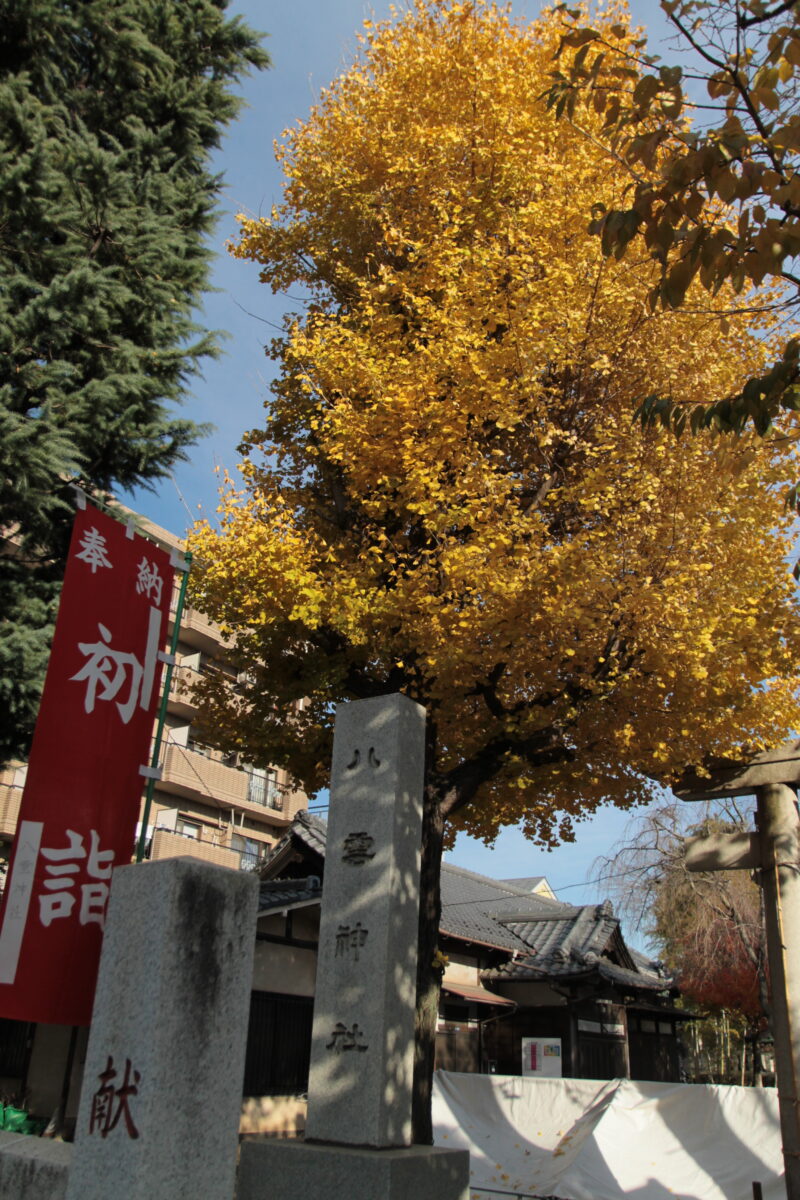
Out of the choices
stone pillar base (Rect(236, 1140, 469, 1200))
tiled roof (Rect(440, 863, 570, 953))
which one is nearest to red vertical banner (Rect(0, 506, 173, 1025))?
stone pillar base (Rect(236, 1140, 469, 1200))

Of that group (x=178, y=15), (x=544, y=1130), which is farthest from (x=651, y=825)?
(x=178, y=15)

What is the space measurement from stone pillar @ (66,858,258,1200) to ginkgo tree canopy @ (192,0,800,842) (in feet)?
15.0

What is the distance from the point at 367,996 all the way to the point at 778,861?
235 inches

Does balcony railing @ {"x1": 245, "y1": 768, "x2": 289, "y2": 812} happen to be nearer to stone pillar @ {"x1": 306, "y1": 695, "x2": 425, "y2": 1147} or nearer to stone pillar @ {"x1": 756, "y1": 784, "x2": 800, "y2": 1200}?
stone pillar @ {"x1": 756, "y1": 784, "x2": 800, "y2": 1200}

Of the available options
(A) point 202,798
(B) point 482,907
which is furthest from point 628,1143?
(A) point 202,798

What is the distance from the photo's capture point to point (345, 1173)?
5566mm

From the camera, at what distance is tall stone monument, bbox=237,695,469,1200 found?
5688 mm

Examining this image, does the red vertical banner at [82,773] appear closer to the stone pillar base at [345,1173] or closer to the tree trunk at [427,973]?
the stone pillar base at [345,1173]

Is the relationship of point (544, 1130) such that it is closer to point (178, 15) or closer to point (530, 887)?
point (178, 15)

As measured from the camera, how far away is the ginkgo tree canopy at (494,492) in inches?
334

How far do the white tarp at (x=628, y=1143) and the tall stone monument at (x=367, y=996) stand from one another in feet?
17.9

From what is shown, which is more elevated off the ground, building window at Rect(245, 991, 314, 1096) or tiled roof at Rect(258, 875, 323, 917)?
tiled roof at Rect(258, 875, 323, 917)

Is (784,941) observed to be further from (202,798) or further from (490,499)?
(202,798)

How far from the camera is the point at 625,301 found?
927cm
